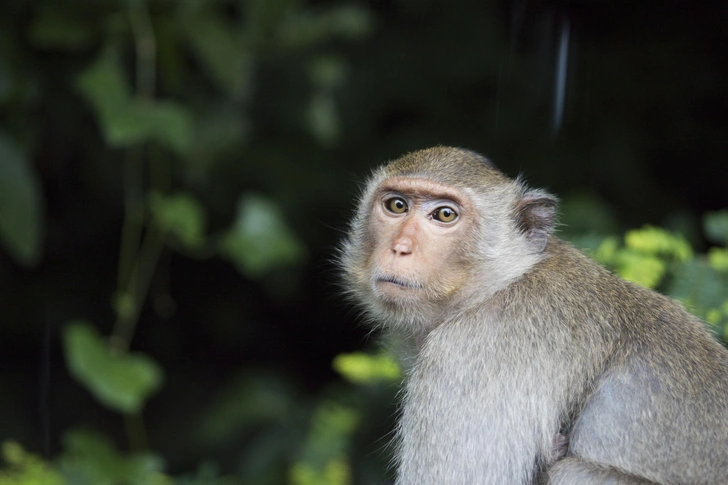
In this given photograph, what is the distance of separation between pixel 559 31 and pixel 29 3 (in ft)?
12.2

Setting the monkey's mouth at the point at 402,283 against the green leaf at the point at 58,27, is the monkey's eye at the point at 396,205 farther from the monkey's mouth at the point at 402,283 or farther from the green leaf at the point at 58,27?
the green leaf at the point at 58,27

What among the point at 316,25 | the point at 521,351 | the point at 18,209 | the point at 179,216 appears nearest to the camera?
the point at 521,351

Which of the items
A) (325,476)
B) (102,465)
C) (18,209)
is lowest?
(102,465)

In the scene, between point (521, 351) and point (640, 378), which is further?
point (521, 351)

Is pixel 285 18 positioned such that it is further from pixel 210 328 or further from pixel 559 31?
pixel 210 328

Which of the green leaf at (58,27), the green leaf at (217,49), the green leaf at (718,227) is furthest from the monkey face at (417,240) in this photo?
the green leaf at (58,27)

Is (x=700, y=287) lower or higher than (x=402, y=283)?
lower

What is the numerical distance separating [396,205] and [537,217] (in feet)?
2.16

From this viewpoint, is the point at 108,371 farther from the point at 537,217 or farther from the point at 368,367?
the point at 537,217

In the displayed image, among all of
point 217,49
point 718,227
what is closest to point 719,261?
point 718,227

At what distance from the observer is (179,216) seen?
561 cm

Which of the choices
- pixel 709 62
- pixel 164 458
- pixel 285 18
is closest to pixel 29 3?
pixel 285 18

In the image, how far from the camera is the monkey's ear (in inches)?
160

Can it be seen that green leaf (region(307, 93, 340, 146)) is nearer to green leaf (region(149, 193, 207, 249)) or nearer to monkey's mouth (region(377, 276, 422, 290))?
green leaf (region(149, 193, 207, 249))
